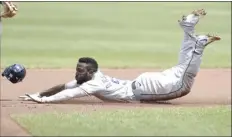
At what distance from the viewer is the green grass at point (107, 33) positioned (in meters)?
12.4

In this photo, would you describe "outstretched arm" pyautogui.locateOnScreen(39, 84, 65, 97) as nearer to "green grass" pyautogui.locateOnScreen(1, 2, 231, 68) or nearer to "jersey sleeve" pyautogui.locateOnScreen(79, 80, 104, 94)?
"jersey sleeve" pyautogui.locateOnScreen(79, 80, 104, 94)

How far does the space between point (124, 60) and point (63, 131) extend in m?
6.60

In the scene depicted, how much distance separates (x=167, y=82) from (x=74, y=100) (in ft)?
3.65

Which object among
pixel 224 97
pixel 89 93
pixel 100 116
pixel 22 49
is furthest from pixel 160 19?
pixel 100 116

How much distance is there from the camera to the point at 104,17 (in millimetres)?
17641

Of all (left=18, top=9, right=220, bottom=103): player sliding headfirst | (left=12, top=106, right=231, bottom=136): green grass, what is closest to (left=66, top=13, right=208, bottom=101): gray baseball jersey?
(left=18, top=9, right=220, bottom=103): player sliding headfirst

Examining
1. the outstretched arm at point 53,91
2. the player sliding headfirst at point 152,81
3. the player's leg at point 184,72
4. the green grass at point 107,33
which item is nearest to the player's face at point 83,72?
the player sliding headfirst at point 152,81

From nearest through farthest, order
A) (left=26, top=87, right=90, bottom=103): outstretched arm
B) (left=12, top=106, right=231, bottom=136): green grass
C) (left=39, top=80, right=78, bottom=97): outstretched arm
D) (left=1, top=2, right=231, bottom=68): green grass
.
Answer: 1. (left=12, top=106, right=231, bottom=136): green grass
2. (left=26, top=87, right=90, bottom=103): outstretched arm
3. (left=39, top=80, right=78, bottom=97): outstretched arm
4. (left=1, top=2, right=231, bottom=68): green grass

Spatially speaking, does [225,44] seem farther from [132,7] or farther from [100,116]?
[100,116]

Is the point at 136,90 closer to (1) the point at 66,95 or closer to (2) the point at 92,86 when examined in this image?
(2) the point at 92,86

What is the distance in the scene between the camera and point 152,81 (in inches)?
326

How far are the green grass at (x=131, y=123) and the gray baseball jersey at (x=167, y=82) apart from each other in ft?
3.97

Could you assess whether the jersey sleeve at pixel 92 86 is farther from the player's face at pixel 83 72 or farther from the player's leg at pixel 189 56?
the player's leg at pixel 189 56

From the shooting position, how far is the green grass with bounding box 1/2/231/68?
1242cm
